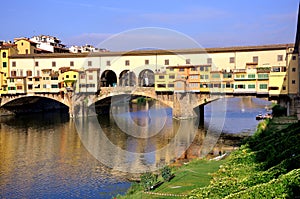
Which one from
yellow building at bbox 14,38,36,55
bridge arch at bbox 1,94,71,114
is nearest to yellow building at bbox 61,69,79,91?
bridge arch at bbox 1,94,71,114

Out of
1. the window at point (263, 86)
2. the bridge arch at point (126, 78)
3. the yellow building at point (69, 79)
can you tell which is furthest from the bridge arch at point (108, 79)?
the window at point (263, 86)

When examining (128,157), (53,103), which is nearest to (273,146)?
(128,157)

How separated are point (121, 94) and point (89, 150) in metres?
17.1

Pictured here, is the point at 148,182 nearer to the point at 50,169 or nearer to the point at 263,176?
the point at 263,176

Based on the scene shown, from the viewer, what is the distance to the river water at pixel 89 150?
15.2m

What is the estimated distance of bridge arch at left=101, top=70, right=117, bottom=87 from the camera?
4312 centimetres

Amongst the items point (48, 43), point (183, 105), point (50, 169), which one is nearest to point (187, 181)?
point (50, 169)

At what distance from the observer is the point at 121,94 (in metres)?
38.9

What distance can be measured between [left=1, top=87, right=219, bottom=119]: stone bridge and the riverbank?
18.3 m

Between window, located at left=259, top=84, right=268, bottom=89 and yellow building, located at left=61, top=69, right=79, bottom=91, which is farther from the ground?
yellow building, located at left=61, top=69, right=79, bottom=91

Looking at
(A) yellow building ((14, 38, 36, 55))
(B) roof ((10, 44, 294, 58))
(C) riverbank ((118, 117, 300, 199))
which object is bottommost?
(C) riverbank ((118, 117, 300, 199))

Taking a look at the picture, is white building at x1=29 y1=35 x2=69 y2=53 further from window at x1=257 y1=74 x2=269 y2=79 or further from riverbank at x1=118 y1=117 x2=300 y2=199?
riverbank at x1=118 y1=117 x2=300 y2=199

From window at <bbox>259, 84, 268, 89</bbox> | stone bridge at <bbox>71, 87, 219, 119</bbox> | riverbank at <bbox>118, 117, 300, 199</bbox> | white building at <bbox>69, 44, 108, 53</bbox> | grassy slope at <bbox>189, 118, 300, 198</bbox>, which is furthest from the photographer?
white building at <bbox>69, 44, 108, 53</bbox>

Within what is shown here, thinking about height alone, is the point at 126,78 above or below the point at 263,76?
above
